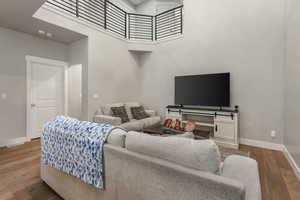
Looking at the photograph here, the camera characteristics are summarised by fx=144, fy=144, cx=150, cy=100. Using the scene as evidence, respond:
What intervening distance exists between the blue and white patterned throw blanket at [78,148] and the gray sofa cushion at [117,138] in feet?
0.16

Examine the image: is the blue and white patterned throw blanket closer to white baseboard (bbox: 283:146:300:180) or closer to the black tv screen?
white baseboard (bbox: 283:146:300:180)

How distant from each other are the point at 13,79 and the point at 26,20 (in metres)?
1.44

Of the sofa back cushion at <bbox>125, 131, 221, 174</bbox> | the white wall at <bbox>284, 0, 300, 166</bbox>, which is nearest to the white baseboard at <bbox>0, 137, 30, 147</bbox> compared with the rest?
the sofa back cushion at <bbox>125, 131, 221, 174</bbox>

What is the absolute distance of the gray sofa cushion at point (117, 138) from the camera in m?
1.31

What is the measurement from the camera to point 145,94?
5.47 m

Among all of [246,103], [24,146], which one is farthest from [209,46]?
[24,146]

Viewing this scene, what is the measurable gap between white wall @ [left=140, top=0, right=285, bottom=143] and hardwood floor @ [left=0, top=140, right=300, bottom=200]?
3.02 ft

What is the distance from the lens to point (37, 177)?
2.14 metres

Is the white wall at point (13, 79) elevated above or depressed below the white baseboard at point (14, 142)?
above

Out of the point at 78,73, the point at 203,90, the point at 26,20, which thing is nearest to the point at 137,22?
the point at 78,73

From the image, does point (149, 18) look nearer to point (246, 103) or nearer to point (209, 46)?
point (209, 46)

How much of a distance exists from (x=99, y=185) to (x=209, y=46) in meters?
4.19

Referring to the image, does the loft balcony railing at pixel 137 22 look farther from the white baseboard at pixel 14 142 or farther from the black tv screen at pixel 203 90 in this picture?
the white baseboard at pixel 14 142

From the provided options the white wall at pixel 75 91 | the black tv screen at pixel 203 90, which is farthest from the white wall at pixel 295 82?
the white wall at pixel 75 91
